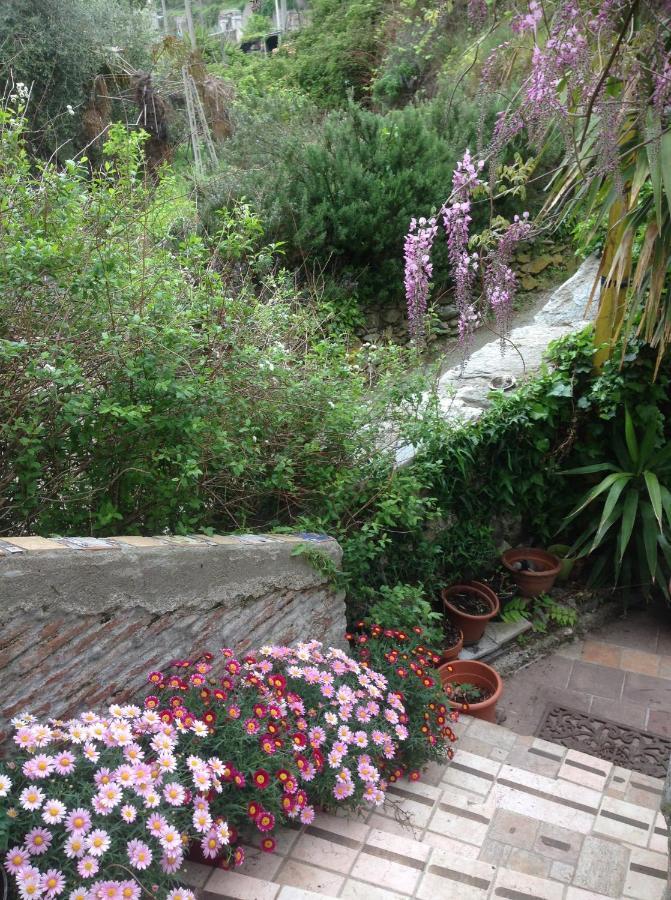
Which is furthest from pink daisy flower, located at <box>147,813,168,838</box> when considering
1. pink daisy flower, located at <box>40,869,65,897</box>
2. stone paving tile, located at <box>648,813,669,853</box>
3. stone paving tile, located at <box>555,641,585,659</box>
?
stone paving tile, located at <box>555,641,585,659</box>

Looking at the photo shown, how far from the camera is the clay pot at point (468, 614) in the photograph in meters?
4.11

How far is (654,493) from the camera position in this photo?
13.9 feet

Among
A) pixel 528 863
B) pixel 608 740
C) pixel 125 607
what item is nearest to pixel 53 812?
pixel 125 607

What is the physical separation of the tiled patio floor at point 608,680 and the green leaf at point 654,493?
0.75 m

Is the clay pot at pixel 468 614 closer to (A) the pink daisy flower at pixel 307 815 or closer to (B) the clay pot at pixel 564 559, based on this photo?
(B) the clay pot at pixel 564 559

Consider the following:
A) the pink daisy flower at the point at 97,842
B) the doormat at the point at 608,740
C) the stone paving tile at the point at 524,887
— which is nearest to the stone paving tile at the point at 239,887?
the pink daisy flower at the point at 97,842

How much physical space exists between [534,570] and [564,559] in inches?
8.3

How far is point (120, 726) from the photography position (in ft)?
6.76

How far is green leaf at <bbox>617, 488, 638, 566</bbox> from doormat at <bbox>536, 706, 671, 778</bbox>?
980mm

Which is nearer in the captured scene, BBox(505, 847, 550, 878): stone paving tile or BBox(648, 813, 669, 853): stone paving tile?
BBox(505, 847, 550, 878): stone paving tile

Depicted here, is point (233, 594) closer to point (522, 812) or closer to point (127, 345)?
point (127, 345)

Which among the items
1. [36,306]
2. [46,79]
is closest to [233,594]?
[36,306]

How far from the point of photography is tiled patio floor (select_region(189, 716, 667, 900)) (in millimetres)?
2174

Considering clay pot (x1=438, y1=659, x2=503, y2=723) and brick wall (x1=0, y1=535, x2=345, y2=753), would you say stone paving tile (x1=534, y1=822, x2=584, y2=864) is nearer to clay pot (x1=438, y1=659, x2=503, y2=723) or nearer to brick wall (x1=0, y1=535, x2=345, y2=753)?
clay pot (x1=438, y1=659, x2=503, y2=723)
